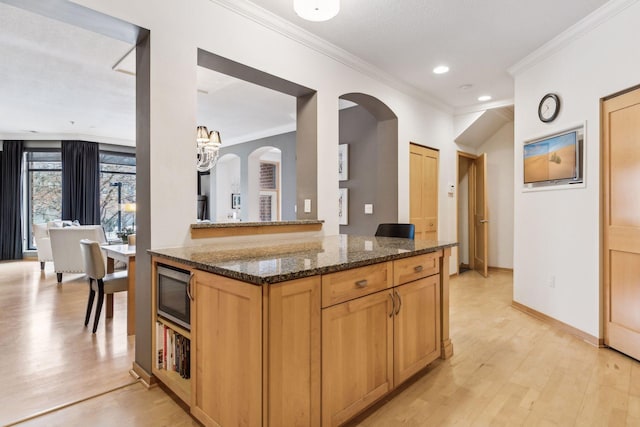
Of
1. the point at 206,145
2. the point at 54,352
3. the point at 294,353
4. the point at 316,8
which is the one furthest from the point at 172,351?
the point at 206,145

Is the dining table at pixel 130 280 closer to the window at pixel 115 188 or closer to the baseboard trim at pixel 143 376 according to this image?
the baseboard trim at pixel 143 376

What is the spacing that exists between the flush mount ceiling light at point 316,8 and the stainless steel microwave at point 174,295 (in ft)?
5.30

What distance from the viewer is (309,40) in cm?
295

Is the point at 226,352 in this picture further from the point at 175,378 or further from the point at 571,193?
the point at 571,193

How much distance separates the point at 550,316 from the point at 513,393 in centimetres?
162

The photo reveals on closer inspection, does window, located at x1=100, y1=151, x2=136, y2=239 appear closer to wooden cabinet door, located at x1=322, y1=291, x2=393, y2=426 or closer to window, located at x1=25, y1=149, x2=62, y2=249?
window, located at x1=25, y1=149, x2=62, y2=249

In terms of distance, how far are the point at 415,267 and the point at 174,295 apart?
4.57 ft

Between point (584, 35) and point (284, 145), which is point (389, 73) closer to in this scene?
point (584, 35)

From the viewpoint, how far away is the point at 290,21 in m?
2.74

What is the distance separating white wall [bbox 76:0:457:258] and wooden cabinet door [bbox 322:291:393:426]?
1165 millimetres

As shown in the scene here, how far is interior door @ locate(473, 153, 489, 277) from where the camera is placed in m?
5.32

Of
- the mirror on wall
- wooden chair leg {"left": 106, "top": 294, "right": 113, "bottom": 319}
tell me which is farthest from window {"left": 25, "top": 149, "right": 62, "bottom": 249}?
wooden chair leg {"left": 106, "top": 294, "right": 113, "bottom": 319}

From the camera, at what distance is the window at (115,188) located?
8125mm

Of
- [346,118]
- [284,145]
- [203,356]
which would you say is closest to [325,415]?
[203,356]
